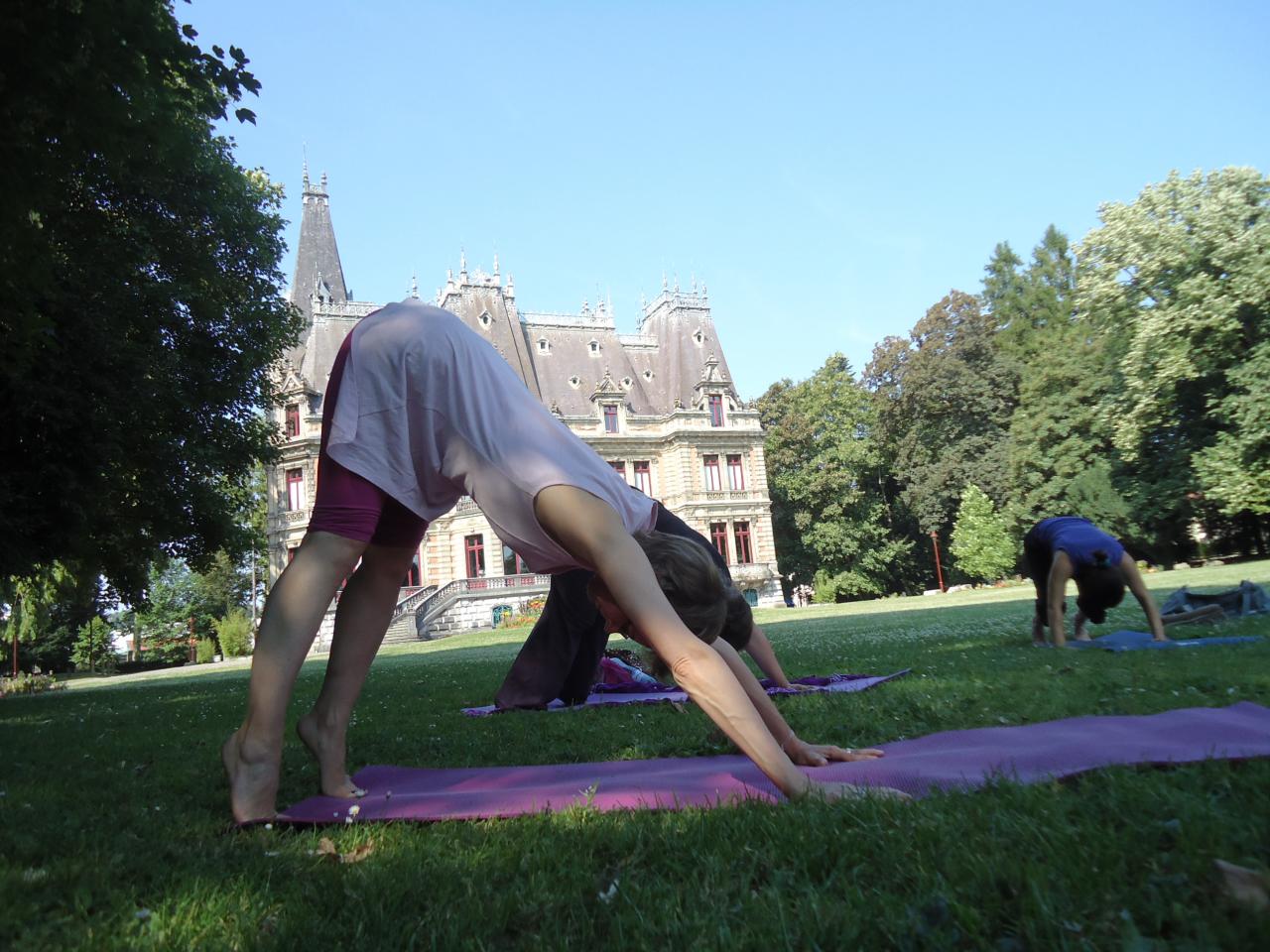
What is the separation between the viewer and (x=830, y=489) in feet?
154

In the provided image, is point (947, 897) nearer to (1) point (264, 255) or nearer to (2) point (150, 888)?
(2) point (150, 888)

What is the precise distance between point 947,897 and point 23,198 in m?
5.61

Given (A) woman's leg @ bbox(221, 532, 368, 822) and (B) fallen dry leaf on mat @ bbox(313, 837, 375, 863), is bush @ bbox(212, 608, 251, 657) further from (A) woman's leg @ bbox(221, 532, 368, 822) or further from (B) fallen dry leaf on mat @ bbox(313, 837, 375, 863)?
(B) fallen dry leaf on mat @ bbox(313, 837, 375, 863)

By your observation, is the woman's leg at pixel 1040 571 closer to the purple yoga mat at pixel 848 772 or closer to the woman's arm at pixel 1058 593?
the woman's arm at pixel 1058 593

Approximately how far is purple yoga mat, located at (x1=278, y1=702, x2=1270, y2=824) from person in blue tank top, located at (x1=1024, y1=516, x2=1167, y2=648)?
12.5 feet

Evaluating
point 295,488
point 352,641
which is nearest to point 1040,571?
point 352,641

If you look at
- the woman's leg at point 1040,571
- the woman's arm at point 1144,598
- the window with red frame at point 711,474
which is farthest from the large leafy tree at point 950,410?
the woman's arm at point 1144,598

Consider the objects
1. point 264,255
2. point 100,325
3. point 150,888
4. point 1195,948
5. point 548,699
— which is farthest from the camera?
point 264,255

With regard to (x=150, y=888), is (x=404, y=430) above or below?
above

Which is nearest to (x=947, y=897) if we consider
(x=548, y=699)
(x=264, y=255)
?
(x=548, y=699)

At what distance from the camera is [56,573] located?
16219 mm

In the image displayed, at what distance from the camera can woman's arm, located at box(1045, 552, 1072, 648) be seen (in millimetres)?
6820

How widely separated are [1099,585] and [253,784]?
268 inches

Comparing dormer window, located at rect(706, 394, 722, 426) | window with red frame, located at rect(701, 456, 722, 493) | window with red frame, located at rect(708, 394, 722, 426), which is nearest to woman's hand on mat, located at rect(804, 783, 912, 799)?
window with red frame, located at rect(701, 456, 722, 493)
